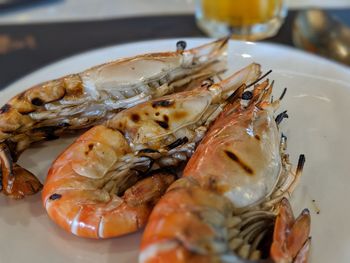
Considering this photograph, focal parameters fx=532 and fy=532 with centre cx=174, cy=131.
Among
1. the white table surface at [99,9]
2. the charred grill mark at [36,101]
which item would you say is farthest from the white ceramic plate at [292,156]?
the white table surface at [99,9]

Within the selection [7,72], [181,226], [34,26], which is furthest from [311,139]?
[34,26]

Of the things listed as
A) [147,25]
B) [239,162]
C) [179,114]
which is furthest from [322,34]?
[239,162]

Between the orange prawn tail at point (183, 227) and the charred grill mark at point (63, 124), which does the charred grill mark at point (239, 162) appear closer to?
the orange prawn tail at point (183, 227)

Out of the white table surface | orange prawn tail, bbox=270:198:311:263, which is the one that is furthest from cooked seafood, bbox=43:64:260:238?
the white table surface

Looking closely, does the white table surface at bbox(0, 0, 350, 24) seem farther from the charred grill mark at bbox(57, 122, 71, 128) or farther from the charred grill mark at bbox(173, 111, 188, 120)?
the charred grill mark at bbox(173, 111, 188, 120)

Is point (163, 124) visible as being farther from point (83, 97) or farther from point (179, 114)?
point (83, 97)

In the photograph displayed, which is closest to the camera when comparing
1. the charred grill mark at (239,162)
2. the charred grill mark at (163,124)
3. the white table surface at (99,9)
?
the charred grill mark at (239,162)

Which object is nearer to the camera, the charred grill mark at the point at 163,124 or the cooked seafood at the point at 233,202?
the cooked seafood at the point at 233,202

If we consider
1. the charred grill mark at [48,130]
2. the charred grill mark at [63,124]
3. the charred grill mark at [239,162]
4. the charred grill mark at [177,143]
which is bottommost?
the charred grill mark at [48,130]
